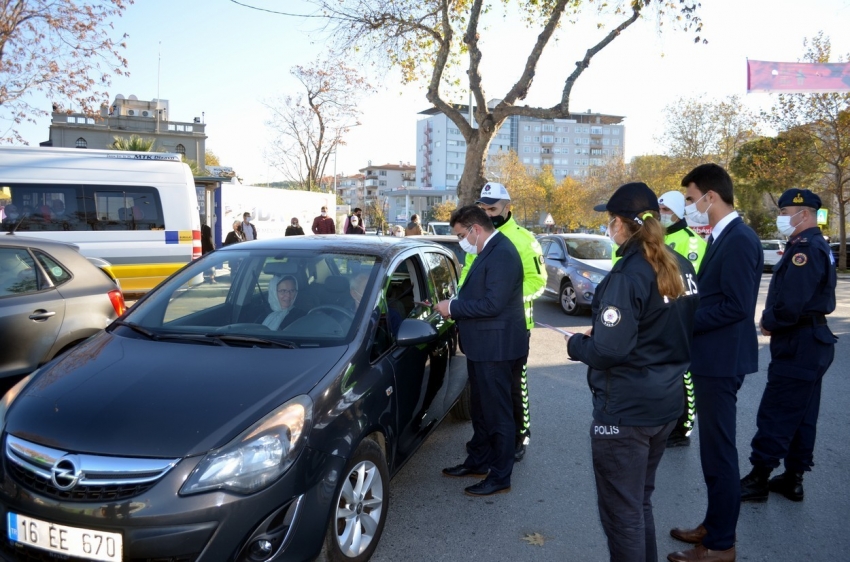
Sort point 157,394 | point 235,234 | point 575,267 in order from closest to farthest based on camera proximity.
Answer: point 157,394
point 575,267
point 235,234

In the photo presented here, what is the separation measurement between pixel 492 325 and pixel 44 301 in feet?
11.8

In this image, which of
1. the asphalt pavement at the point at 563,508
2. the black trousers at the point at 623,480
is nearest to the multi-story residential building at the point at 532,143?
the asphalt pavement at the point at 563,508

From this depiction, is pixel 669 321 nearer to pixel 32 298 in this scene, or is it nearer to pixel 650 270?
pixel 650 270

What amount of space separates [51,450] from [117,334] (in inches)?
47.6

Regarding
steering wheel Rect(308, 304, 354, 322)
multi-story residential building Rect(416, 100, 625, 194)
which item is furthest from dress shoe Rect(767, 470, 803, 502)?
multi-story residential building Rect(416, 100, 625, 194)

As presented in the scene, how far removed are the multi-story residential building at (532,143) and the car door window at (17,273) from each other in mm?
112645

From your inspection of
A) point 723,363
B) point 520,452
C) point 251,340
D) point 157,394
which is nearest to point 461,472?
point 520,452

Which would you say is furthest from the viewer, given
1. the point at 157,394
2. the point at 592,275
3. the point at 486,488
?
the point at 592,275

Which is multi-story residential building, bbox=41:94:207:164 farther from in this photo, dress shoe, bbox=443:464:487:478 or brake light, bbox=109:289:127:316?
dress shoe, bbox=443:464:487:478

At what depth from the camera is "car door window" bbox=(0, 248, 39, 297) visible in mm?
4840

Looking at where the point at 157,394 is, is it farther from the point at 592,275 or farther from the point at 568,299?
the point at 568,299

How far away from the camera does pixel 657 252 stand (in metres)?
2.41

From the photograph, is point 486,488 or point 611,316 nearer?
point 611,316

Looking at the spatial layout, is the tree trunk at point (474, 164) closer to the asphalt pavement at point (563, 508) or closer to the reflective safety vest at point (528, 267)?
the asphalt pavement at point (563, 508)
